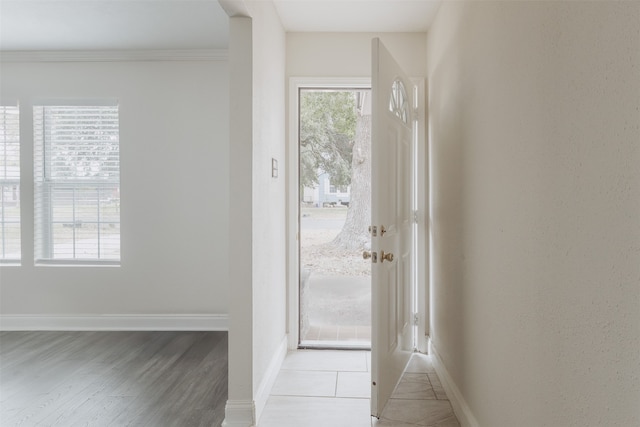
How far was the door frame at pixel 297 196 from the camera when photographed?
330cm

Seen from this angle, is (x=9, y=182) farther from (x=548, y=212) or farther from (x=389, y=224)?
(x=548, y=212)

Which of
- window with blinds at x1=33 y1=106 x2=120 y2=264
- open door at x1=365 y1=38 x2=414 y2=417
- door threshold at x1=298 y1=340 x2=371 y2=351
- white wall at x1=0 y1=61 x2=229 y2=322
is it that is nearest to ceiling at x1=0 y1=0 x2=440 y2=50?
white wall at x1=0 y1=61 x2=229 y2=322

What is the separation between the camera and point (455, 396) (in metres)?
2.42

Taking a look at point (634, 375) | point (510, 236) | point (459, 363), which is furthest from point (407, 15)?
point (634, 375)

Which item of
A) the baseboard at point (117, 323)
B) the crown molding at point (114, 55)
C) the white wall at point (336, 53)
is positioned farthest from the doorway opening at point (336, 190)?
the white wall at point (336, 53)

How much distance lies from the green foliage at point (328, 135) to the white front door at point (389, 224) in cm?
292

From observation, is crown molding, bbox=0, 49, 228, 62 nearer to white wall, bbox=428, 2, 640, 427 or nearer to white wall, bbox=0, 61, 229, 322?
white wall, bbox=0, 61, 229, 322

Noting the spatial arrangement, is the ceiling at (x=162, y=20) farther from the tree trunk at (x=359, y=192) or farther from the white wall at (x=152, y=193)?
the tree trunk at (x=359, y=192)

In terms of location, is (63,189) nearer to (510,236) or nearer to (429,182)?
(429,182)

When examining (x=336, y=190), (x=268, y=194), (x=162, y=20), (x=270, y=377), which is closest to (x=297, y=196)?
(x=268, y=194)

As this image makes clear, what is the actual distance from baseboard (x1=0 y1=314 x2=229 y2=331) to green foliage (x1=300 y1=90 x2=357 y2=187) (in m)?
2.70

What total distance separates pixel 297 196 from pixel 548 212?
7.39 ft

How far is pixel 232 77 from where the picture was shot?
7.10ft

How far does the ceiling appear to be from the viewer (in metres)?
2.88
